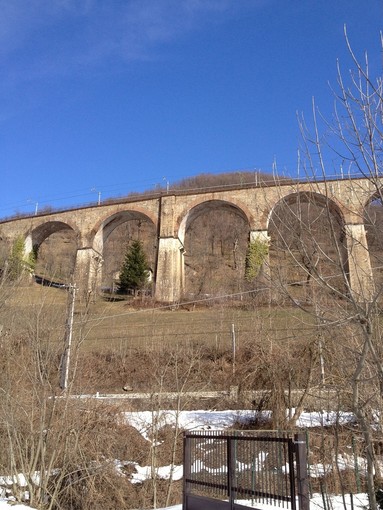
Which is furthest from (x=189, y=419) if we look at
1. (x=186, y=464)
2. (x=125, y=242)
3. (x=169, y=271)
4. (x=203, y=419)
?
(x=125, y=242)

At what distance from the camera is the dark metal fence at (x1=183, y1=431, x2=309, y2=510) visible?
5164mm

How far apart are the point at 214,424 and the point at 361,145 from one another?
11.3 m

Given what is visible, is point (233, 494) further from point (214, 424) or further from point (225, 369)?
point (225, 369)

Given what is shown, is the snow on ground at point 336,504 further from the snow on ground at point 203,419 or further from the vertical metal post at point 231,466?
the snow on ground at point 203,419

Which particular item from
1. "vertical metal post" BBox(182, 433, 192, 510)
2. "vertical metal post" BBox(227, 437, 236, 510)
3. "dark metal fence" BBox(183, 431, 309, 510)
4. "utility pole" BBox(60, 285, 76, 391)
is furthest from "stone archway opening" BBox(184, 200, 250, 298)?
"vertical metal post" BBox(227, 437, 236, 510)

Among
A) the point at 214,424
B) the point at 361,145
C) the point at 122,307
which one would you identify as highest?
the point at 122,307

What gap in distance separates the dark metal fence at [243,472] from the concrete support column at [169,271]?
2349 centimetres

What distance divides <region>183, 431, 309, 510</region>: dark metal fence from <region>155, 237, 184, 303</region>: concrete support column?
23.5 meters

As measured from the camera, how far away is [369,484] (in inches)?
141

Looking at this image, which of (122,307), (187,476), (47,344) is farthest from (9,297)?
(122,307)

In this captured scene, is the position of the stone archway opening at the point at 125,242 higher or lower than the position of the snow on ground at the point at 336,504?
higher

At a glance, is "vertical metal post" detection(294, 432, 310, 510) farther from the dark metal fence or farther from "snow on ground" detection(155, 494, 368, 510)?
"snow on ground" detection(155, 494, 368, 510)

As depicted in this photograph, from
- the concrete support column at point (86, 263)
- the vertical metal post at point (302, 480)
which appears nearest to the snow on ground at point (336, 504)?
the vertical metal post at point (302, 480)

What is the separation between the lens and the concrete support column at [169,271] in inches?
1204
